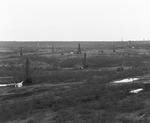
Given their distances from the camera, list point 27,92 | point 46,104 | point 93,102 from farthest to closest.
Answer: point 27,92
point 46,104
point 93,102

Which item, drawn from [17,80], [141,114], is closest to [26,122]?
[141,114]

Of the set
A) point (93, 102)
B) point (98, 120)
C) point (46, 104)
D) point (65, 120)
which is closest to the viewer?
point (98, 120)

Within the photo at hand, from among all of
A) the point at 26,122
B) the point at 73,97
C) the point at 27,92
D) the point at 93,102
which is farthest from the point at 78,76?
the point at 26,122

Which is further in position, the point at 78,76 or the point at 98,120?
the point at 78,76

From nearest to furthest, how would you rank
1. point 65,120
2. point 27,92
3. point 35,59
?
point 65,120, point 27,92, point 35,59

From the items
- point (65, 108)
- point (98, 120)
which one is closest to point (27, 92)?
point (65, 108)

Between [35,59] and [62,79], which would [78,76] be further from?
[35,59]

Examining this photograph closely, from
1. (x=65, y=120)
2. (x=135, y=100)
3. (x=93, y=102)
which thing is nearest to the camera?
(x=65, y=120)

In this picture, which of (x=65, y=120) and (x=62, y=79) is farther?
(x=62, y=79)

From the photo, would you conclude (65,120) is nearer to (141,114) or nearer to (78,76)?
(141,114)
